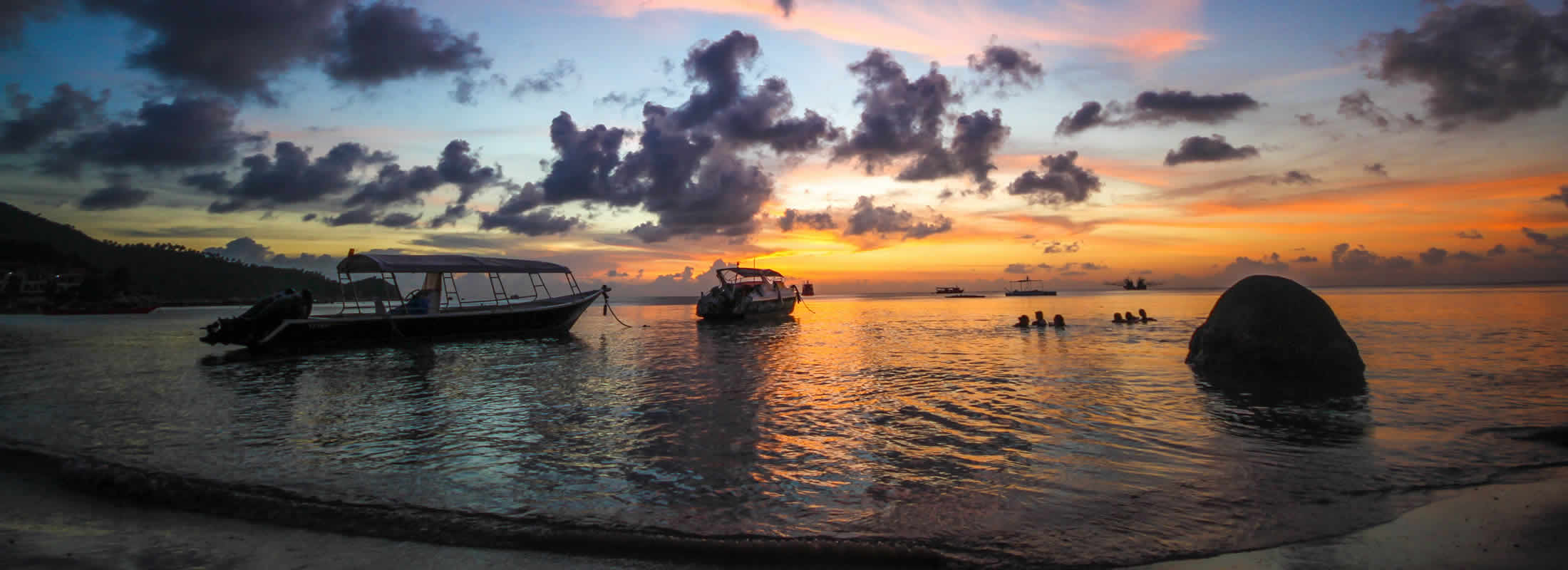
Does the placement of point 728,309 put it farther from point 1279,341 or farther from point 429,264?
point 1279,341

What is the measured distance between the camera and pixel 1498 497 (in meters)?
5.61

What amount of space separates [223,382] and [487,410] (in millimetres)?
10167

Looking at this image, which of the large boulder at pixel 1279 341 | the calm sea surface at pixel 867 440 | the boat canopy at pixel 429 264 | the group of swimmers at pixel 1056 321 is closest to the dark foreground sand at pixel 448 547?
the calm sea surface at pixel 867 440

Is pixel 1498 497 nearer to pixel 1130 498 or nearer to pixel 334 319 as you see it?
pixel 1130 498

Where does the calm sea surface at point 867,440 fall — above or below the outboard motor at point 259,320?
below

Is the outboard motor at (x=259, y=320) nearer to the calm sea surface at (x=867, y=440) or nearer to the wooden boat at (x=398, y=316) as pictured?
the wooden boat at (x=398, y=316)

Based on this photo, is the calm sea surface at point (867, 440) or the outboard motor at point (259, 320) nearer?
the calm sea surface at point (867, 440)

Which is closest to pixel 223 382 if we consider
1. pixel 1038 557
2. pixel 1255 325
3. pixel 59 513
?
pixel 59 513

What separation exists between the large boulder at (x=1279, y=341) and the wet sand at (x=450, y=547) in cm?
868

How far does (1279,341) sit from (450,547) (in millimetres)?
15851

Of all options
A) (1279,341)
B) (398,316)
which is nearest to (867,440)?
(1279,341)

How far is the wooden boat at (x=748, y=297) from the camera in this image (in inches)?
1869

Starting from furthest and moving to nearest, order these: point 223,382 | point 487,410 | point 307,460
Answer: point 223,382
point 487,410
point 307,460

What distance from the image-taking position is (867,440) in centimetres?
855
